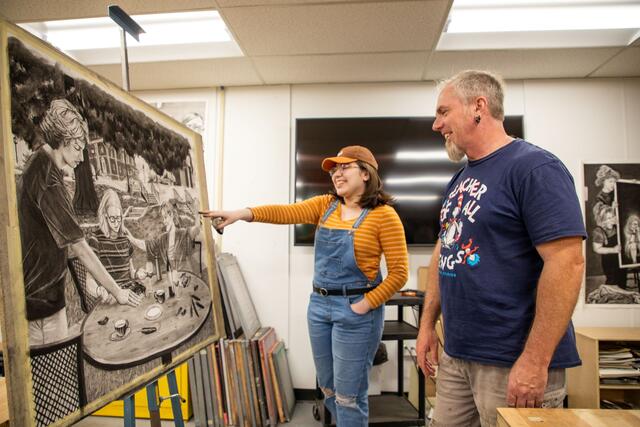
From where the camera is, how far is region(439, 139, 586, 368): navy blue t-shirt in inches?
32.1

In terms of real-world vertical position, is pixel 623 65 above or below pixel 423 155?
above

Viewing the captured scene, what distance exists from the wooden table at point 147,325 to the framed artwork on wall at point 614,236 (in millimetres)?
2525

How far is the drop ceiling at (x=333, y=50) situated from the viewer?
1.76 m

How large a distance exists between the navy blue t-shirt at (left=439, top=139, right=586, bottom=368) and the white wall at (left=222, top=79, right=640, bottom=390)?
63.6 inches

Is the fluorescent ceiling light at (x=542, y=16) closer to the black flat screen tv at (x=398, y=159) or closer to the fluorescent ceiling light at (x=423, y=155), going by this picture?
the black flat screen tv at (x=398, y=159)

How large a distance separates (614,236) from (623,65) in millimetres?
1111

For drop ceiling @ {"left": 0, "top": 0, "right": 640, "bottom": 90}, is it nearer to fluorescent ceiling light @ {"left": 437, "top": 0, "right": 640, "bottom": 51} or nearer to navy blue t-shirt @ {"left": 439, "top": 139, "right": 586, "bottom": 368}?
fluorescent ceiling light @ {"left": 437, "top": 0, "right": 640, "bottom": 51}

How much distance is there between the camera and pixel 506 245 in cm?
88

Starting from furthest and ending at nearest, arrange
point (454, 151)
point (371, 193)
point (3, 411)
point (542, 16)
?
point (542, 16) < point (371, 193) < point (454, 151) < point (3, 411)

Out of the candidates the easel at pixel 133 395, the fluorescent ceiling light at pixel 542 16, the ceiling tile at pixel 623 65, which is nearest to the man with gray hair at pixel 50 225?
the easel at pixel 133 395

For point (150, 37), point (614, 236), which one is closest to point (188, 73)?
point (150, 37)

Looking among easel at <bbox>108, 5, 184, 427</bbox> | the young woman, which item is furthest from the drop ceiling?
the young woman

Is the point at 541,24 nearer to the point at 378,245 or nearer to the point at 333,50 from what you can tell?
the point at 333,50

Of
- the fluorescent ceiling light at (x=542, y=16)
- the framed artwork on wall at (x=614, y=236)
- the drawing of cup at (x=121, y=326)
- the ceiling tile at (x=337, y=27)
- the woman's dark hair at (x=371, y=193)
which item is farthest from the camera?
the framed artwork on wall at (x=614, y=236)
